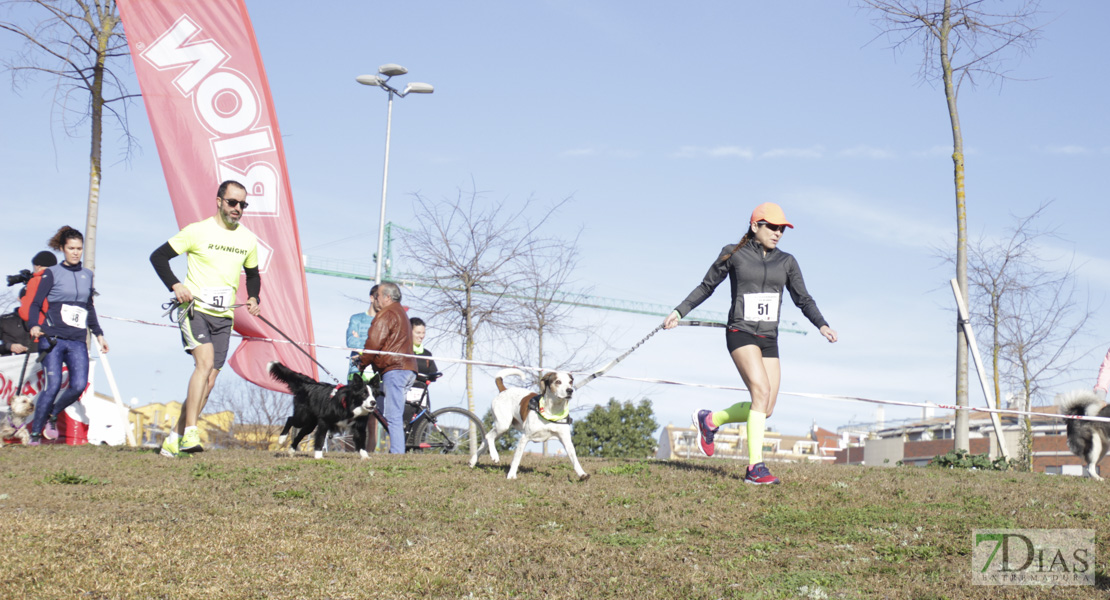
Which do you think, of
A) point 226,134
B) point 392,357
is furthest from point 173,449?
point 226,134

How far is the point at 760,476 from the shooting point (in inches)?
332

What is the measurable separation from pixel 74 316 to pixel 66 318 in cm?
8

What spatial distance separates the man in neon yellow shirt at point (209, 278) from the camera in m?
9.05

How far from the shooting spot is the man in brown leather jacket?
11133 mm

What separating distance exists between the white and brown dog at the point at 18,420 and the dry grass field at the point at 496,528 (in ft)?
7.26

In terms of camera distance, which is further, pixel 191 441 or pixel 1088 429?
pixel 1088 429

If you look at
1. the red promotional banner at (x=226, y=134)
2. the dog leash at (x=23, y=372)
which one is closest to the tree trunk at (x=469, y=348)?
the red promotional banner at (x=226, y=134)

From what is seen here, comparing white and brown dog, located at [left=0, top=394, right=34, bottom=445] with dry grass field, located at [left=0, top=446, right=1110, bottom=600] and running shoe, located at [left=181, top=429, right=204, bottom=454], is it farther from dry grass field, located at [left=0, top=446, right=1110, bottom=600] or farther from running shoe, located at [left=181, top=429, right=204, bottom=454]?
running shoe, located at [left=181, top=429, right=204, bottom=454]

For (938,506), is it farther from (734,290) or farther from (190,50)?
(190,50)

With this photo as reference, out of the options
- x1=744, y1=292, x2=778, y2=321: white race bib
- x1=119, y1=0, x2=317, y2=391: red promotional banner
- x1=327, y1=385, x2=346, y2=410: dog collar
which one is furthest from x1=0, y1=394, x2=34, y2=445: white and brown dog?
x1=744, y1=292, x2=778, y2=321: white race bib

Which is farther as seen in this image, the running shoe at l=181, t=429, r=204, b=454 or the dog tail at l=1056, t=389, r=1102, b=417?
the dog tail at l=1056, t=389, r=1102, b=417

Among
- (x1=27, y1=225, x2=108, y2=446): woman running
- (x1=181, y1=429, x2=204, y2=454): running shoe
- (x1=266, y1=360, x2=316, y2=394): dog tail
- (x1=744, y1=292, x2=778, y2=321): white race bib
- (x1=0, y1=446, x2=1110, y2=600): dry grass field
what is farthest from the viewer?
(x1=266, y1=360, x2=316, y2=394): dog tail

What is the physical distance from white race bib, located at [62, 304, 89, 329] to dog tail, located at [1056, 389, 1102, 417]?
11.1 m

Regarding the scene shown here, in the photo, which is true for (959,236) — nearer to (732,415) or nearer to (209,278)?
(732,415)
